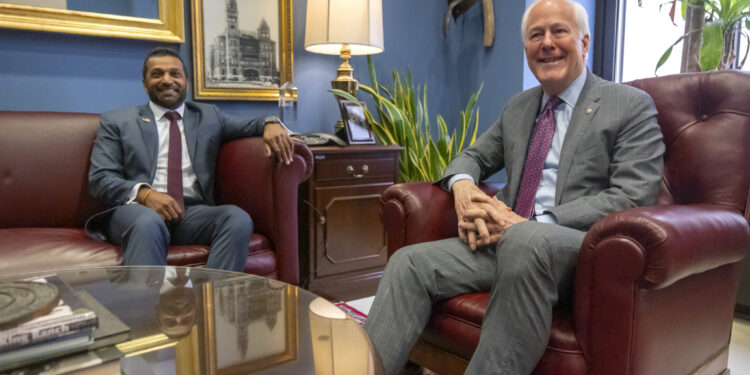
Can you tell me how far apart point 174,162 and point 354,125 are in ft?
2.95

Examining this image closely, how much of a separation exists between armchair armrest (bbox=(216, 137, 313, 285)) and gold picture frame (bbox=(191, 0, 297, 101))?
745mm

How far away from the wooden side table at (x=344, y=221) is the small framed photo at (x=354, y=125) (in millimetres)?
112

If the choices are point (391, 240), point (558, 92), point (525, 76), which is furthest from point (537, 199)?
point (525, 76)

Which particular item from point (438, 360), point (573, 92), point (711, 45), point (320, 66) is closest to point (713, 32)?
point (711, 45)

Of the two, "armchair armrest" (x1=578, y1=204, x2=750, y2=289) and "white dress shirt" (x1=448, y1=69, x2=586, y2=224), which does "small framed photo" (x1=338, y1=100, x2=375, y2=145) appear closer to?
"white dress shirt" (x1=448, y1=69, x2=586, y2=224)

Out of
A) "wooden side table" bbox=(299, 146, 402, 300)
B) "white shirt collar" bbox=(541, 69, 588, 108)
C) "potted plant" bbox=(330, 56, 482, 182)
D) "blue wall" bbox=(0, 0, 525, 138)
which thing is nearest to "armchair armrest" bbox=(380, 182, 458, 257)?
"white shirt collar" bbox=(541, 69, 588, 108)

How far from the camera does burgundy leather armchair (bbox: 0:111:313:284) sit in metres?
1.90

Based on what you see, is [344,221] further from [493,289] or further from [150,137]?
[493,289]

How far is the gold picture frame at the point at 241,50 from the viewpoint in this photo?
A: 2.59 m

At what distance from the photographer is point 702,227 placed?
116cm

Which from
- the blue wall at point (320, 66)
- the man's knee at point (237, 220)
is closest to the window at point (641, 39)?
the blue wall at point (320, 66)

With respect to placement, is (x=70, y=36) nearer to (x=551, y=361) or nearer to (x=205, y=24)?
(x=205, y=24)

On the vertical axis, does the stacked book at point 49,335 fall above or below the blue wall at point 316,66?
below

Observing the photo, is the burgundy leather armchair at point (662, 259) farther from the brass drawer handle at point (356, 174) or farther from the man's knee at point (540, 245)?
the brass drawer handle at point (356, 174)
